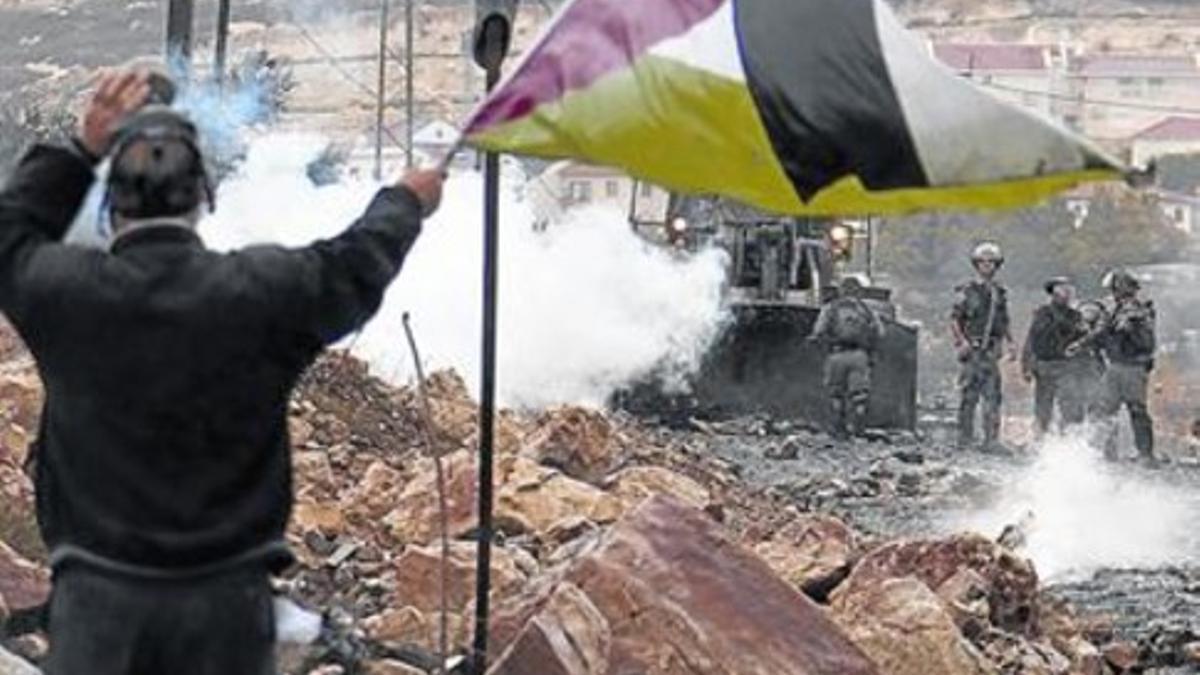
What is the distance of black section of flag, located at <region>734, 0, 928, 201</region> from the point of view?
507 centimetres

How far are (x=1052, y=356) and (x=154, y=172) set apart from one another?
55.0ft

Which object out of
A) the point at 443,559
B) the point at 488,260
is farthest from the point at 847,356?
the point at 488,260

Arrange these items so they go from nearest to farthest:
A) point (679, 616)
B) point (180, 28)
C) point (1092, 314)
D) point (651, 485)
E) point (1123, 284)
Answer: point (679, 616) < point (651, 485) < point (180, 28) < point (1123, 284) < point (1092, 314)

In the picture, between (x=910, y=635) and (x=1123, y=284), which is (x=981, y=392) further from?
(x=910, y=635)

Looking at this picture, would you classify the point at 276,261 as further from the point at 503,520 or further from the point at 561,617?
the point at 503,520

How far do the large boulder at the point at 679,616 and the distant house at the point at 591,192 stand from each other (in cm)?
99

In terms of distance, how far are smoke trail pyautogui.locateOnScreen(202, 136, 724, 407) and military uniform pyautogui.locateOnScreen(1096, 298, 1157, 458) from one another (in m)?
3.91

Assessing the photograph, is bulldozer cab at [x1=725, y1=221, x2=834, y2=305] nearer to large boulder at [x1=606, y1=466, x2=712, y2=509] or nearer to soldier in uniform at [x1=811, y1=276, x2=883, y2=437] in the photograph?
soldier in uniform at [x1=811, y1=276, x2=883, y2=437]

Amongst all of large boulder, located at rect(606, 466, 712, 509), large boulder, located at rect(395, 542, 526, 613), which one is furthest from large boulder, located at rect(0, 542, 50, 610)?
large boulder, located at rect(606, 466, 712, 509)

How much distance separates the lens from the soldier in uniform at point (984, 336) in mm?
20625

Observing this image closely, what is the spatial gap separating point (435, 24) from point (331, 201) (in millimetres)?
100598

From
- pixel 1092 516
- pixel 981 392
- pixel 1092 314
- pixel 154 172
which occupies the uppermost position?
pixel 154 172

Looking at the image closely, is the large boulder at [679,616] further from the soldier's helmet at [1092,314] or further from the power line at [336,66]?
the power line at [336,66]

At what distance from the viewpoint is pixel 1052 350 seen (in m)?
20.3
